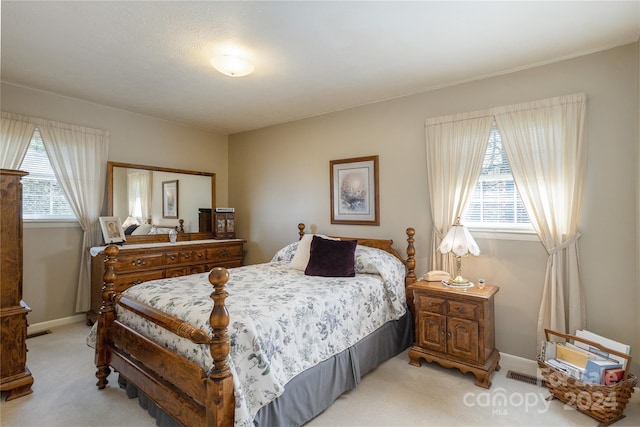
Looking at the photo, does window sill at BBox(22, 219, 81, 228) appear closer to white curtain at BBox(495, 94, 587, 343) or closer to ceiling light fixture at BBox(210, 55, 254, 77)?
ceiling light fixture at BBox(210, 55, 254, 77)

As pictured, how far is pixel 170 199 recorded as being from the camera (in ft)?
14.8

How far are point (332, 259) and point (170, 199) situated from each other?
2680 millimetres

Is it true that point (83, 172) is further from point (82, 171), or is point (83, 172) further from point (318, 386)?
point (318, 386)

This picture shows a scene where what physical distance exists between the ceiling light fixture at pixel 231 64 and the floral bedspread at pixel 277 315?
1726mm

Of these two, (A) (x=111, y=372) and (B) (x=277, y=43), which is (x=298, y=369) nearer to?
(A) (x=111, y=372)

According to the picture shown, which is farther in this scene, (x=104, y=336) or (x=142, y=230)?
(x=142, y=230)

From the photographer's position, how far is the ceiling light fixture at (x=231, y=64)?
8.41 feet

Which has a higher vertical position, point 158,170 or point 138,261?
point 158,170

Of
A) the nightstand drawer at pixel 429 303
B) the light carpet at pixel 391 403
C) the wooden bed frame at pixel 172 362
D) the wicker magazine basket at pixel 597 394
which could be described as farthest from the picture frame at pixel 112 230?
the wicker magazine basket at pixel 597 394

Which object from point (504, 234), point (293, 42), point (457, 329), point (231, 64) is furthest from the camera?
point (504, 234)

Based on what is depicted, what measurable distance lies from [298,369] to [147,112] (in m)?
3.71

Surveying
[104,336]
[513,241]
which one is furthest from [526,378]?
[104,336]

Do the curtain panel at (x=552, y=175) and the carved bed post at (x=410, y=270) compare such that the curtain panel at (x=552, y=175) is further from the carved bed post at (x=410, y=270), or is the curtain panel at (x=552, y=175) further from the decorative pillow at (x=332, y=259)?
the decorative pillow at (x=332, y=259)

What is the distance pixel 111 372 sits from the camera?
2734 mm
